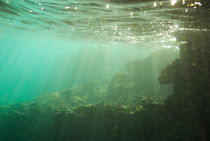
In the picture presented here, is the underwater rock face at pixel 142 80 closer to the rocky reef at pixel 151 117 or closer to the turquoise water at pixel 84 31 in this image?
the turquoise water at pixel 84 31

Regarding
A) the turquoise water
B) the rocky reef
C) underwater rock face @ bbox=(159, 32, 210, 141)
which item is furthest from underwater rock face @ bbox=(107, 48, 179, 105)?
underwater rock face @ bbox=(159, 32, 210, 141)

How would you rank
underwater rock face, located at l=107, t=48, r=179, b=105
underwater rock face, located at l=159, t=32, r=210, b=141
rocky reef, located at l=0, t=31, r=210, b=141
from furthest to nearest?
underwater rock face, located at l=107, t=48, r=179, b=105, rocky reef, located at l=0, t=31, r=210, b=141, underwater rock face, located at l=159, t=32, r=210, b=141

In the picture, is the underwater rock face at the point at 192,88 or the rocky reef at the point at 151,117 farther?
the rocky reef at the point at 151,117

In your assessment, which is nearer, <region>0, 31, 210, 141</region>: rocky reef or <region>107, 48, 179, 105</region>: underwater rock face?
<region>0, 31, 210, 141</region>: rocky reef

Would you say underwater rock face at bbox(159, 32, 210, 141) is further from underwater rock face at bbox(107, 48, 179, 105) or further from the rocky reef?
underwater rock face at bbox(107, 48, 179, 105)

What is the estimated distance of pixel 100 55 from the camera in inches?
2185

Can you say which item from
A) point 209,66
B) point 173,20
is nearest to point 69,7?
point 173,20

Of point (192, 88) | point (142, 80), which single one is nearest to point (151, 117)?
point (192, 88)

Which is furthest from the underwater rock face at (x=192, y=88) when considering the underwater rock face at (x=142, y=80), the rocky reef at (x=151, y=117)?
the underwater rock face at (x=142, y=80)

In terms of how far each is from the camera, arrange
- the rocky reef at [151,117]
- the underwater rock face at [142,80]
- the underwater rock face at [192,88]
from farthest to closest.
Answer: the underwater rock face at [142,80] → the rocky reef at [151,117] → the underwater rock face at [192,88]

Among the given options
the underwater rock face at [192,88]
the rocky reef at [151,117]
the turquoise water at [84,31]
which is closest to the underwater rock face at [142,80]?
the turquoise water at [84,31]

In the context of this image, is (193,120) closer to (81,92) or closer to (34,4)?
(34,4)

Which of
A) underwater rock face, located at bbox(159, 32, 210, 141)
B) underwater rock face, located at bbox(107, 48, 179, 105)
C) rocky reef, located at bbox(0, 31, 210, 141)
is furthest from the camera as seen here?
underwater rock face, located at bbox(107, 48, 179, 105)

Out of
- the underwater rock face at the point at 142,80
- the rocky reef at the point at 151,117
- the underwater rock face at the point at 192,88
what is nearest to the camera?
the underwater rock face at the point at 192,88
